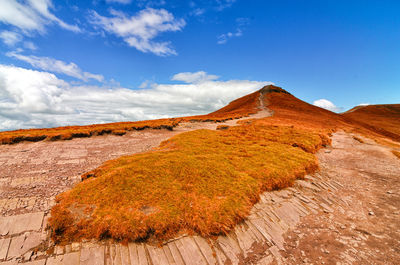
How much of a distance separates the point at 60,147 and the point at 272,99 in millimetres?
86415

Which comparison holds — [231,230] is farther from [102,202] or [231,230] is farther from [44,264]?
[44,264]

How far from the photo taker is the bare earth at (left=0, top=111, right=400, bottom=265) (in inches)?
231

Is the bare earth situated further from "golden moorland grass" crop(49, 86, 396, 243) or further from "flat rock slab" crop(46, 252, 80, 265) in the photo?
"golden moorland grass" crop(49, 86, 396, 243)

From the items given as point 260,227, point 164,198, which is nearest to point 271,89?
point 260,227

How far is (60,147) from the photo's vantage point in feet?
56.4

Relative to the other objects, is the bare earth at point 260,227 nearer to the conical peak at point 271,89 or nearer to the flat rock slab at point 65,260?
the flat rock slab at point 65,260

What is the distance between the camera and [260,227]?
25.3ft

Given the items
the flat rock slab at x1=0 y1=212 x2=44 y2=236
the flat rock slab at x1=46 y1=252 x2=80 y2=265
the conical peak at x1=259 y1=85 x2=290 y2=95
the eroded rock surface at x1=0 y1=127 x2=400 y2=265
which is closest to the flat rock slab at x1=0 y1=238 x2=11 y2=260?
the eroded rock surface at x1=0 y1=127 x2=400 y2=265

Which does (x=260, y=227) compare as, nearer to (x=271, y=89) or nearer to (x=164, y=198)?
(x=164, y=198)

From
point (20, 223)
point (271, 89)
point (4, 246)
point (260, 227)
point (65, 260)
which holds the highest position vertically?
point (271, 89)

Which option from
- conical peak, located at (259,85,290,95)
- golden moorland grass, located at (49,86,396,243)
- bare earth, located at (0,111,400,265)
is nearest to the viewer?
bare earth, located at (0,111,400,265)

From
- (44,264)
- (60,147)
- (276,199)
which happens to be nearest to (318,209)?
(276,199)

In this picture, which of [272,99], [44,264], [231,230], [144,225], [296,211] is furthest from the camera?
[272,99]

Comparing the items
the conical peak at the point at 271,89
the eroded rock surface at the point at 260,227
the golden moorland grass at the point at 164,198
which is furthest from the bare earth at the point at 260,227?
the conical peak at the point at 271,89
